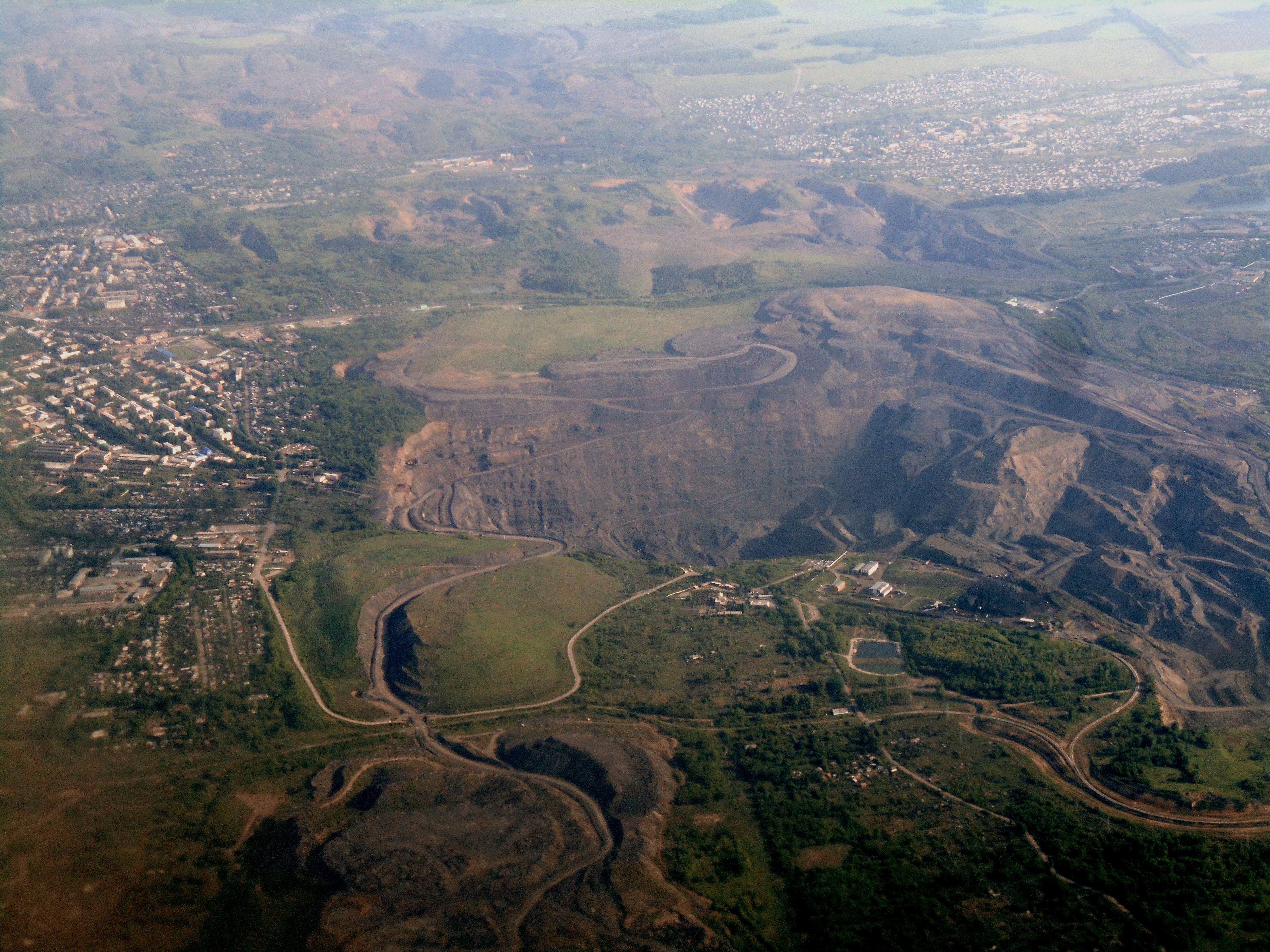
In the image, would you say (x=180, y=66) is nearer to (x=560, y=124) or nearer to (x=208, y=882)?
(x=560, y=124)

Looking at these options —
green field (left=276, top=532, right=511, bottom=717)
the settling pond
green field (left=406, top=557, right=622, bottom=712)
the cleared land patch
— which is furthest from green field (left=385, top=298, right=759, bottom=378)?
the settling pond

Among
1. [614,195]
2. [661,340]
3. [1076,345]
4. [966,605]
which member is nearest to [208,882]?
[966,605]

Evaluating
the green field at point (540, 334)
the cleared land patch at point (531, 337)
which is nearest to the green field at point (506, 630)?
the cleared land patch at point (531, 337)

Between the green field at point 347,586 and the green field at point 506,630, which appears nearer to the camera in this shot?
the green field at point 506,630

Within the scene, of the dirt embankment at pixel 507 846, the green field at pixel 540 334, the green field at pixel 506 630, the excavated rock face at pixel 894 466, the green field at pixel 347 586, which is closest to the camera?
the dirt embankment at pixel 507 846

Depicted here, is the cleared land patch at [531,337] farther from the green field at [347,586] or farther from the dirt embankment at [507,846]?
the dirt embankment at [507,846]

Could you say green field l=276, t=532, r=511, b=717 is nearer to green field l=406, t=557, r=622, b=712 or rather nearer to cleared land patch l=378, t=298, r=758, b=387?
green field l=406, t=557, r=622, b=712
